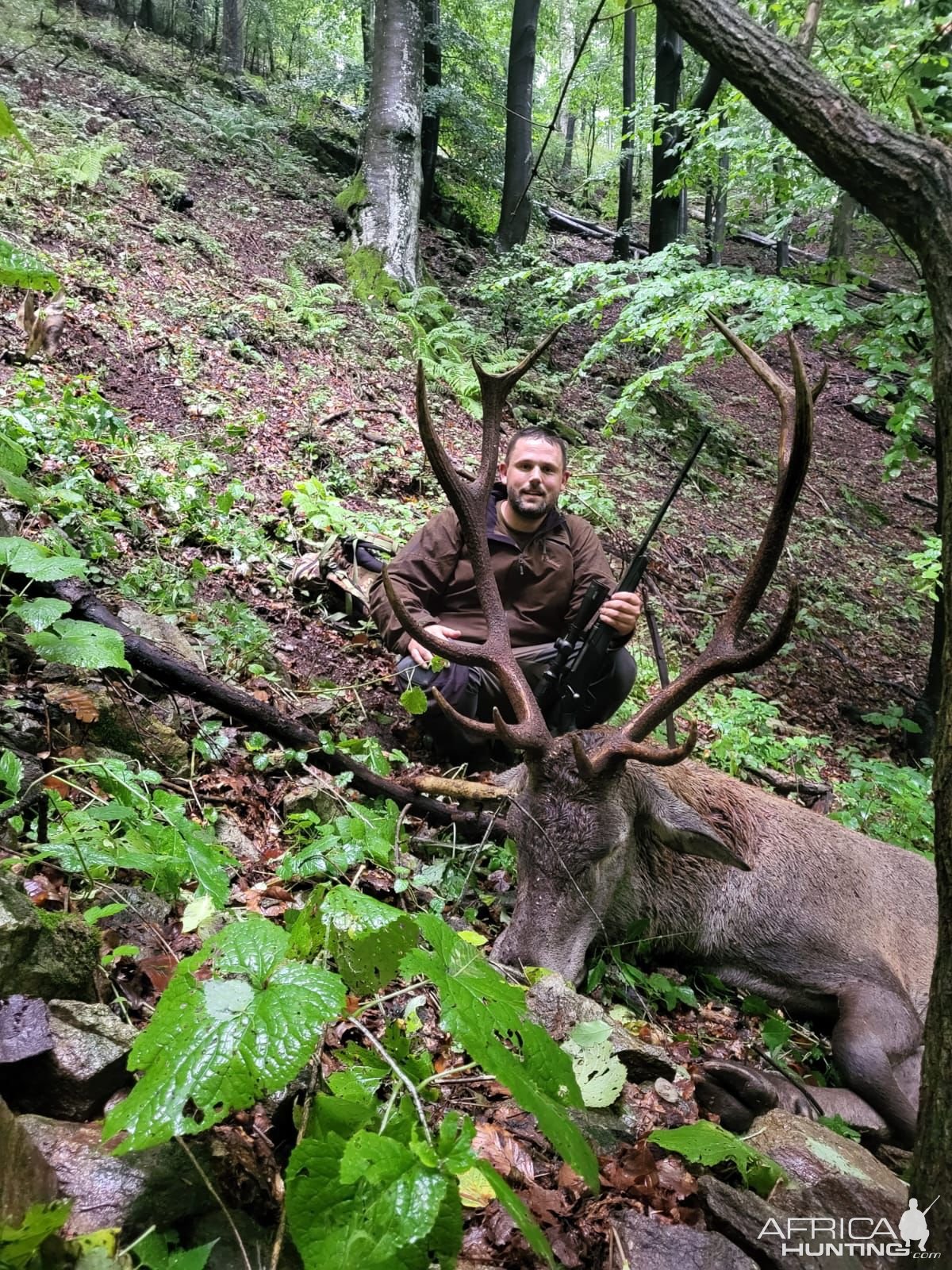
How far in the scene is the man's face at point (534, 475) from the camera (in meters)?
5.34

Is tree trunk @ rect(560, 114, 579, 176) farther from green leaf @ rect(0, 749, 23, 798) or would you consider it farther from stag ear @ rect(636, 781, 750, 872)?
green leaf @ rect(0, 749, 23, 798)

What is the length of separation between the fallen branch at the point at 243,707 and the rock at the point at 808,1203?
1.93 m

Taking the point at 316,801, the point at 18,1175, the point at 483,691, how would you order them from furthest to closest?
1. the point at 483,691
2. the point at 316,801
3. the point at 18,1175

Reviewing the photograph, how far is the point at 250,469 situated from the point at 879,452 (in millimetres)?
14444

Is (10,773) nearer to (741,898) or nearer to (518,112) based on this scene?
(741,898)

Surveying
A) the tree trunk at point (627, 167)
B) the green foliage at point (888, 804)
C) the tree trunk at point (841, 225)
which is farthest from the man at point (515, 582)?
the tree trunk at point (627, 167)

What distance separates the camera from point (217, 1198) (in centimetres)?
150

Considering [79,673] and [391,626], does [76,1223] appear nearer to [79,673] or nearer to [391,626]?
[79,673]

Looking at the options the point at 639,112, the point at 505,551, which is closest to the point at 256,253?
the point at 639,112

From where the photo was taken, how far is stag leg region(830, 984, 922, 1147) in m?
3.41

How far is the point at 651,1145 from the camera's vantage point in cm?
233

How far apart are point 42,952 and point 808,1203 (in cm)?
211

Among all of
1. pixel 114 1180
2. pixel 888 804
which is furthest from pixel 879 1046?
pixel 114 1180

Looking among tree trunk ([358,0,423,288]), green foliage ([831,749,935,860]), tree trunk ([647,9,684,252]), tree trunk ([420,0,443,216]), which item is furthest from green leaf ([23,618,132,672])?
tree trunk ([420,0,443,216])
